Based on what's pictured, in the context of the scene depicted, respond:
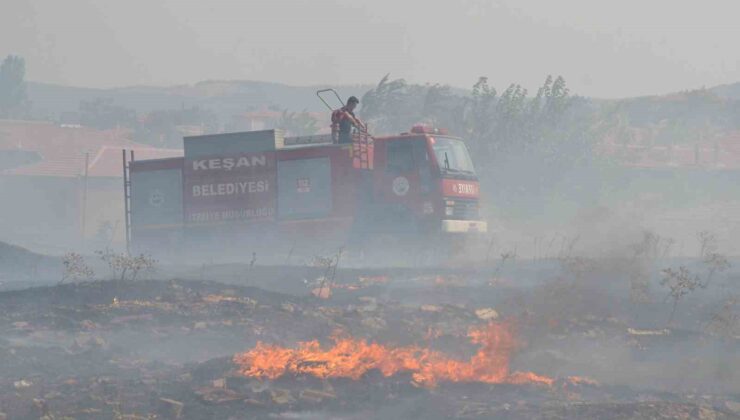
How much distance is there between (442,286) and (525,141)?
64.9 feet

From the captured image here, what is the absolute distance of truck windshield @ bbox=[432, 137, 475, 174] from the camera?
74.8 ft

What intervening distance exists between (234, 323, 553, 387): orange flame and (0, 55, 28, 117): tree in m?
99.6

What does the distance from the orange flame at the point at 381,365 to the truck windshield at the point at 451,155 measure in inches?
436

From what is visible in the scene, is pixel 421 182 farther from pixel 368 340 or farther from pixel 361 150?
pixel 368 340

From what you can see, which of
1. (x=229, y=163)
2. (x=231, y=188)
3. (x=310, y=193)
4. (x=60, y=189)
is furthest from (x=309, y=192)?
(x=60, y=189)

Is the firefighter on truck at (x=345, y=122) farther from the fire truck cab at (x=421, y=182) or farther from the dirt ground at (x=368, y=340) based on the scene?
the dirt ground at (x=368, y=340)

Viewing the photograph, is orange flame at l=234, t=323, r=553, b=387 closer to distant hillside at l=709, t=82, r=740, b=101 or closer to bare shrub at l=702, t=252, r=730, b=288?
bare shrub at l=702, t=252, r=730, b=288

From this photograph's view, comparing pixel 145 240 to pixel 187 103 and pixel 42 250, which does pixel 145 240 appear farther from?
pixel 187 103

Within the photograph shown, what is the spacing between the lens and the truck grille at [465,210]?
2291 centimetres

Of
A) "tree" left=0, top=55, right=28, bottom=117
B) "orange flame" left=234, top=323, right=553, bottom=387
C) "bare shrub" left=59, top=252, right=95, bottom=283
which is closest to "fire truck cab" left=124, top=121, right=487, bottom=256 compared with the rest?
"bare shrub" left=59, top=252, right=95, bottom=283

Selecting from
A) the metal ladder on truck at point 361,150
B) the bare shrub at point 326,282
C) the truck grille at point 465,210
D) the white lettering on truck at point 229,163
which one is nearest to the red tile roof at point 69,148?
the white lettering on truck at point 229,163

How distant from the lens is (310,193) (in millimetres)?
23609

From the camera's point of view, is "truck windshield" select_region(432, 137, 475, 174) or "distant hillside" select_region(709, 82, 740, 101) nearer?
"truck windshield" select_region(432, 137, 475, 174)

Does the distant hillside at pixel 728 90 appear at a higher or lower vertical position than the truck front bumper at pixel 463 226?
higher
